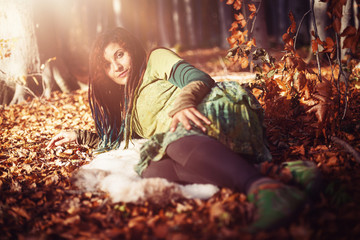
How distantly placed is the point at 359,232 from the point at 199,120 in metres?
1.08

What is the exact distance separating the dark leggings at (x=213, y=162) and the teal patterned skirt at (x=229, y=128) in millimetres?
87

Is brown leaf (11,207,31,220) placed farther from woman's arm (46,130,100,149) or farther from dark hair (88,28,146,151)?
dark hair (88,28,146,151)

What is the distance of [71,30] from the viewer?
11.2 metres

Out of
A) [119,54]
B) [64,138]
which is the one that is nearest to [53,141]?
[64,138]

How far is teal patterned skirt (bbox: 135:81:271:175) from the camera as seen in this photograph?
1823 millimetres

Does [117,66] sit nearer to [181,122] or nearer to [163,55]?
[163,55]

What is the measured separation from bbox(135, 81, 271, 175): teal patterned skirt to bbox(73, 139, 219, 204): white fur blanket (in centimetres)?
18

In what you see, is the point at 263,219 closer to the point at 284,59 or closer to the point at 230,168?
the point at 230,168

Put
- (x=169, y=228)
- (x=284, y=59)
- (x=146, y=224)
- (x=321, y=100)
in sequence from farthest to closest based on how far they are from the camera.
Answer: (x=284, y=59) → (x=321, y=100) → (x=146, y=224) → (x=169, y=228)

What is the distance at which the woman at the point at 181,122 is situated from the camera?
1.55m

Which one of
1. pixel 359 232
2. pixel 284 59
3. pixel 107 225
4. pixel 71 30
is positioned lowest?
pixel 107 225

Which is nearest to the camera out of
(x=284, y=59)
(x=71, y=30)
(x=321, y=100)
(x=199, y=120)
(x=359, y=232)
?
(x=359, y=232)

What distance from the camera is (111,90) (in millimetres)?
2738

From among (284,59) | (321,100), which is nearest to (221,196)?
(321,100)
